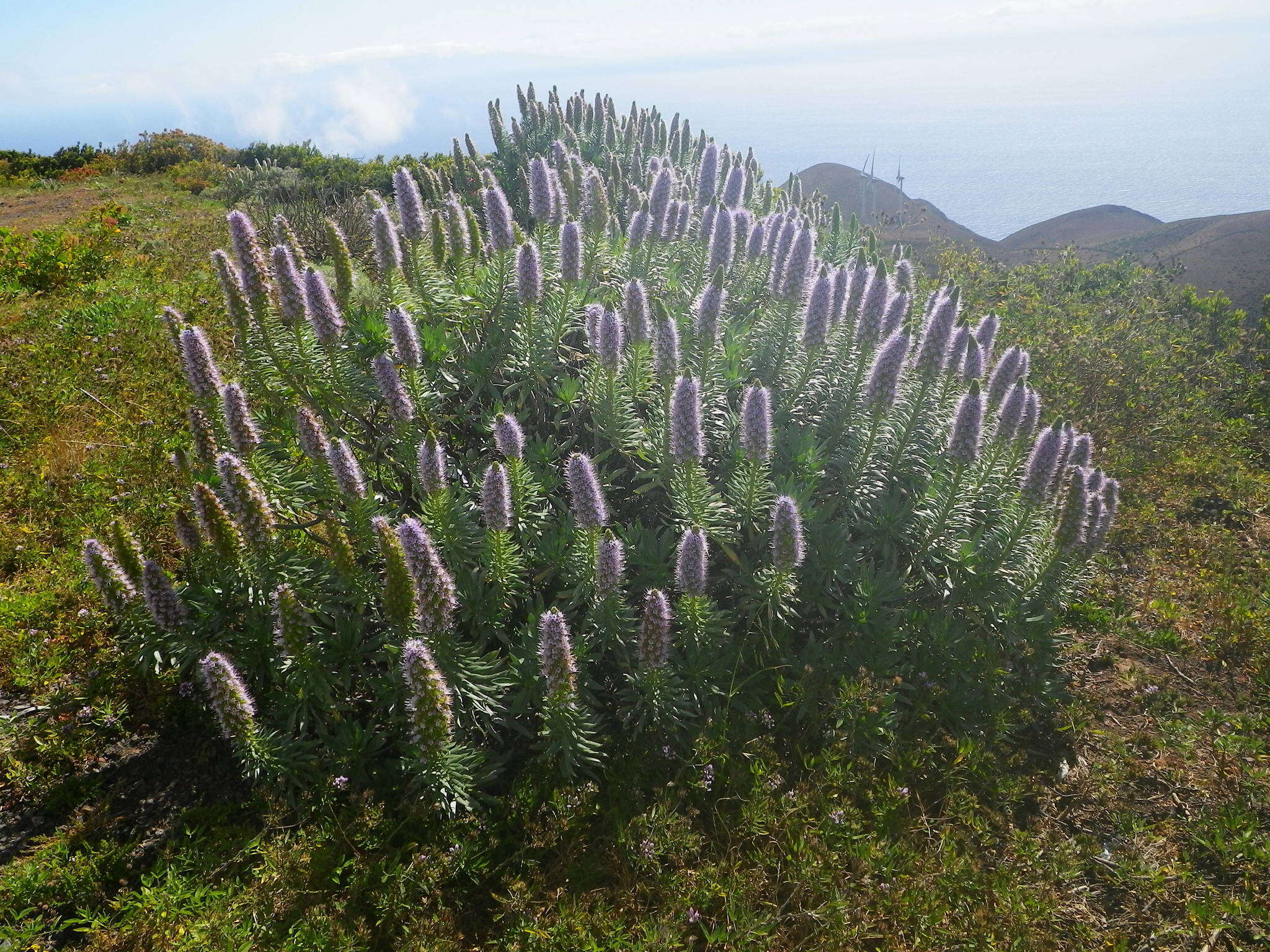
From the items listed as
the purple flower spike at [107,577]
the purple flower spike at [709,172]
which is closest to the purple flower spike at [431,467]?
the purple flower spike at [107,577]

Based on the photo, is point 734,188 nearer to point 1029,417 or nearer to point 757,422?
point 1029,417

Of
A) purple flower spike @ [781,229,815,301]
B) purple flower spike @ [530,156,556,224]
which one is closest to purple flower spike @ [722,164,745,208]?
purple flower spike @ [530,156,556,224]

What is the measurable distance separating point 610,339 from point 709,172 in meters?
4.92

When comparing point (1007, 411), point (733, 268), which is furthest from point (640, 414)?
point (1007, 411)

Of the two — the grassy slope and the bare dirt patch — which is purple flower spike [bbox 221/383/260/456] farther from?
the bare dirt patch

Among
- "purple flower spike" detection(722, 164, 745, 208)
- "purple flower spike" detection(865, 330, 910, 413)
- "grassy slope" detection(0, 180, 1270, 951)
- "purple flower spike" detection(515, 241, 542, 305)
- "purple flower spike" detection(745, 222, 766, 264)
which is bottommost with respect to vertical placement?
"grassy slope" detection(0, 180, 1270, 951)

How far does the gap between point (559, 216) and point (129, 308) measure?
740cm

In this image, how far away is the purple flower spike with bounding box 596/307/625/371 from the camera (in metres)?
4.81

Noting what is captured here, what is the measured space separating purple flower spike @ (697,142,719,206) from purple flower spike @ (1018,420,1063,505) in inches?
200

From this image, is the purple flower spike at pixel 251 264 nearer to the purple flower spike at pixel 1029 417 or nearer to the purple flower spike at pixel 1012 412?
the purple flower spike at pixel 1012 412

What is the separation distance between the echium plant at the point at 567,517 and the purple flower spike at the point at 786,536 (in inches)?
0.8

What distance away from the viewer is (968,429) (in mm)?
4734

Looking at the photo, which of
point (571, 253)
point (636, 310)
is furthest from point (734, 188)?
point (636, 310)

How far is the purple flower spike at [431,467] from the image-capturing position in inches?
163
